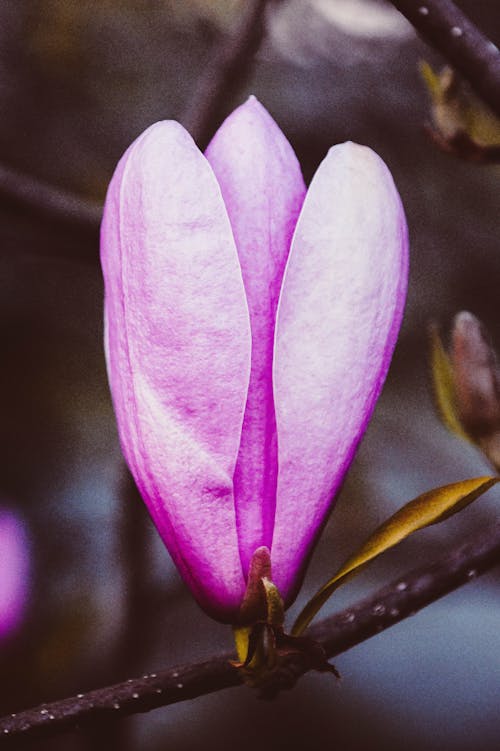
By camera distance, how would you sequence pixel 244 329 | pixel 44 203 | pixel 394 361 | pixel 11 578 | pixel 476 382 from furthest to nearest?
pixel 394 361
pixel 11 578
pixel 44 203
pixel 476 382
pixel 244 329

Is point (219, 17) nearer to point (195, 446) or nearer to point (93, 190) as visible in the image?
point (93, 190)

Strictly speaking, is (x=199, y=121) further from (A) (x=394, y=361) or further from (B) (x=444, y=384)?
(A) (x=394, y=361)

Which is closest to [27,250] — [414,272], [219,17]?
[219,17]

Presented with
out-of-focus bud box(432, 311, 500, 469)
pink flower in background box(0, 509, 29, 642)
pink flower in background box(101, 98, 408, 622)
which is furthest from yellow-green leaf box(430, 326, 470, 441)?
pink flower in background box(0, 509, 29, 642)

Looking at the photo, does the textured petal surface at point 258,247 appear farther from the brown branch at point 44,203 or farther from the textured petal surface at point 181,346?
the brown branch at point 44,203

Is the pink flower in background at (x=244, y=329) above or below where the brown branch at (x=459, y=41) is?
below

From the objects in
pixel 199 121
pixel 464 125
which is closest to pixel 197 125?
pixel 199 121

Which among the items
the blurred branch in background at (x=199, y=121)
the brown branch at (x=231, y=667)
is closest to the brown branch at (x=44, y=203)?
the blurred branch in background at (x=199, y=121)

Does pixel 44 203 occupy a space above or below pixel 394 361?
above
